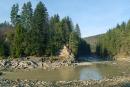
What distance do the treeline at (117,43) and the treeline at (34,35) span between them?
25514mm

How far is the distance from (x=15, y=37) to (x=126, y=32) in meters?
51.8

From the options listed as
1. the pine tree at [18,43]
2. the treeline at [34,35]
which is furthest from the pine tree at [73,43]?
the pine tree at [18,43]

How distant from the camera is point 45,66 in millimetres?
78375

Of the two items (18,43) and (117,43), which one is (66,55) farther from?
(117,43)

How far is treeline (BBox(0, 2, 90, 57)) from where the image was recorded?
8594cm

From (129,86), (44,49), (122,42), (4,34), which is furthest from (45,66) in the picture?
(122,42)

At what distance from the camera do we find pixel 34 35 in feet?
290

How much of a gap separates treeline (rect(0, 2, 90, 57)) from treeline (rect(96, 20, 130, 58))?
2551cm

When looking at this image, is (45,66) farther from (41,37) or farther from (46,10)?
(46,10)

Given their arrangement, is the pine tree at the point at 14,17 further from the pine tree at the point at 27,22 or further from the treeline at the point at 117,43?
the treeline at the point at 117,43

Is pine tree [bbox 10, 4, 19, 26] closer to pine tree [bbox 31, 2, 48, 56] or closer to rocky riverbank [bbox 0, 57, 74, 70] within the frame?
pine tree [bbox 31, 2, 48, 56]

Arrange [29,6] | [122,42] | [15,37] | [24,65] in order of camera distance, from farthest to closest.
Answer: [122,42] → [29,6] → [15,37] → [24,65]

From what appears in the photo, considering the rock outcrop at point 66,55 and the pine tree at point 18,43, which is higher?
the pine tree at point 18,43

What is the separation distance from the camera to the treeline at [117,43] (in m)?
122
